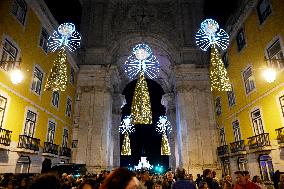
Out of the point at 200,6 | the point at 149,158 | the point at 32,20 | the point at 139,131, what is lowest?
the point at 149,158

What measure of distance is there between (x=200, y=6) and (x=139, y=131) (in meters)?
26.5

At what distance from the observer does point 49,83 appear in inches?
460

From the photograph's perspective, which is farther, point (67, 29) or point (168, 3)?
point (168, 3)

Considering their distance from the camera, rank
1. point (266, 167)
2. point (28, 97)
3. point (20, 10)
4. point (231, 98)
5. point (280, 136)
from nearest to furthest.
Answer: point (280, 136)
point (20, 10)
point (28, 97)
point (266, 167)
point (231, 98)

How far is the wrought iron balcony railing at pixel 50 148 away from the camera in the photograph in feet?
55.7

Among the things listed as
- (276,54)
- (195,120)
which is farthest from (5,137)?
(195,120)

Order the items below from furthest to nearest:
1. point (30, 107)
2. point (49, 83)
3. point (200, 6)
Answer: point (200, 6)
point (30, 107)
point (49, 83)

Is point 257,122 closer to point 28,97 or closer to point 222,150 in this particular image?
point 222,150

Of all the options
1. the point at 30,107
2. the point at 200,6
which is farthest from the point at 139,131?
the point at 30,107

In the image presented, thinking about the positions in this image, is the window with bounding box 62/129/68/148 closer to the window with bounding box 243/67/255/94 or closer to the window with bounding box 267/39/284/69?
the window with bounding box 243/67/255/94

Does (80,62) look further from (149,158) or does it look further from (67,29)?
(149,158)

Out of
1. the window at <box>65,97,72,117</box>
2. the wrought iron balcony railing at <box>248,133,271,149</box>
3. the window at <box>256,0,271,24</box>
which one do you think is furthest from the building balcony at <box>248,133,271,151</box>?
the window at <box>65,97,72,117</box>

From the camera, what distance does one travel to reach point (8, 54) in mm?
13094

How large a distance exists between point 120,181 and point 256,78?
56.1ft
